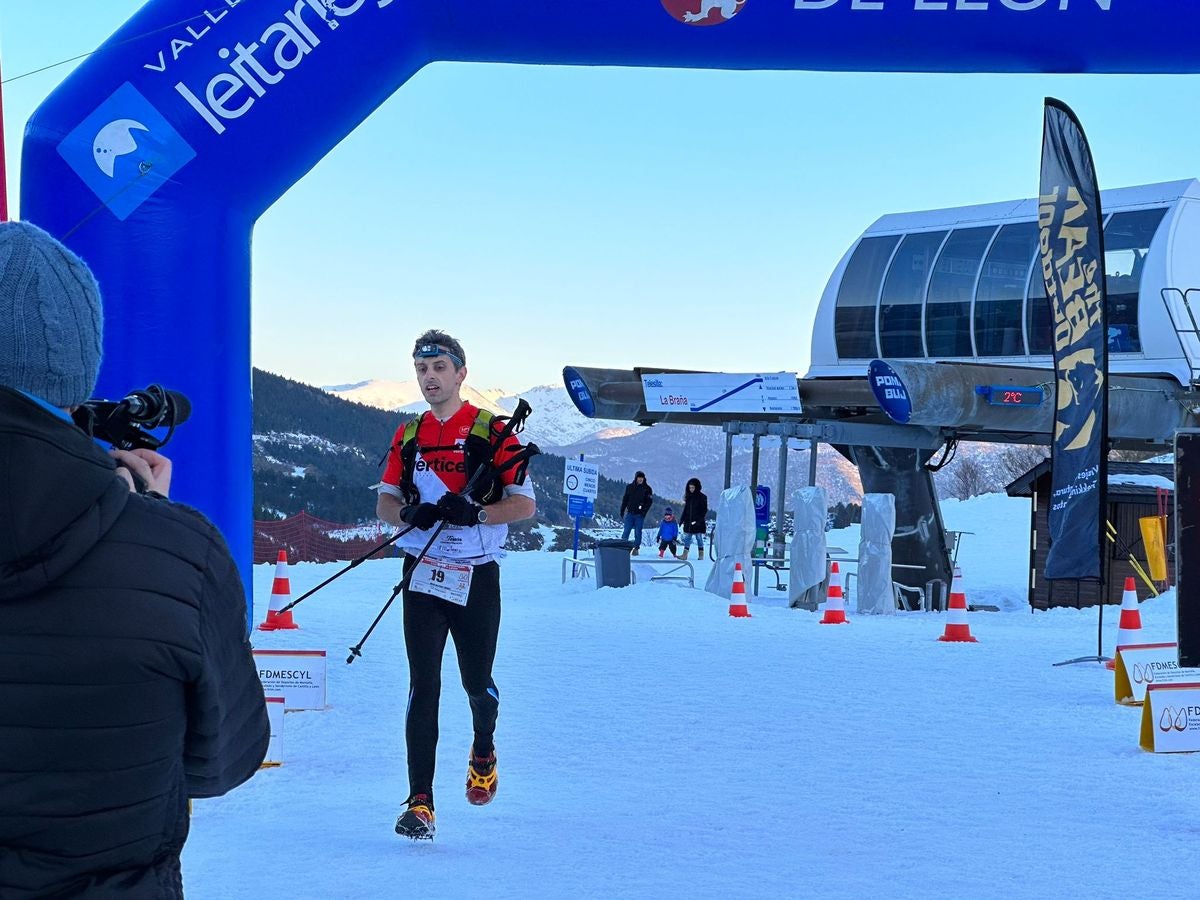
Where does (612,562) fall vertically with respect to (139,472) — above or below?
below

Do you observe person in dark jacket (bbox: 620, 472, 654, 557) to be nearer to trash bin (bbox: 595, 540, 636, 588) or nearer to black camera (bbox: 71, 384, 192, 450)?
trash bin (bbox: 595, 540, 636, 588)

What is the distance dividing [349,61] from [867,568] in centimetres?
1187

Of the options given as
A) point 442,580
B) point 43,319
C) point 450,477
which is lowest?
point 442,580

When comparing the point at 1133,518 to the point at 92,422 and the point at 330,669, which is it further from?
the point at 92,422

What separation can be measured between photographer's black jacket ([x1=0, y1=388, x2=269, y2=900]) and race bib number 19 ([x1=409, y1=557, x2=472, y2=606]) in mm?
3437

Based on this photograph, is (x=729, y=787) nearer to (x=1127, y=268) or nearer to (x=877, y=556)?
(x=877, y=556)

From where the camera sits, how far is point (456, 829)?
5293 mm

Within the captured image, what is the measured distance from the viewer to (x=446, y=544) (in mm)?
5207

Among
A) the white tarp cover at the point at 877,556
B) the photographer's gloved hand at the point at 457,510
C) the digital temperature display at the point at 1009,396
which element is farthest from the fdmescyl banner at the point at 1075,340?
the digital temperature display at the point at 1009,396

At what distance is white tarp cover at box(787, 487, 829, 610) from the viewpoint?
17062 mm

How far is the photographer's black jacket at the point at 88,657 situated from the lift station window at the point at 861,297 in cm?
2171

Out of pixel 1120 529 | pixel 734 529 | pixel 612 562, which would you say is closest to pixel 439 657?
pixel 734 529

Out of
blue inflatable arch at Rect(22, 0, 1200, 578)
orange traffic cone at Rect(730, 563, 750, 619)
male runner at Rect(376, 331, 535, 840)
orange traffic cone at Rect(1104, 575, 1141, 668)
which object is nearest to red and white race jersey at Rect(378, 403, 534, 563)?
male runner at Rect(376, 331, 535, 840)

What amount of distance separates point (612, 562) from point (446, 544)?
12.9 m
